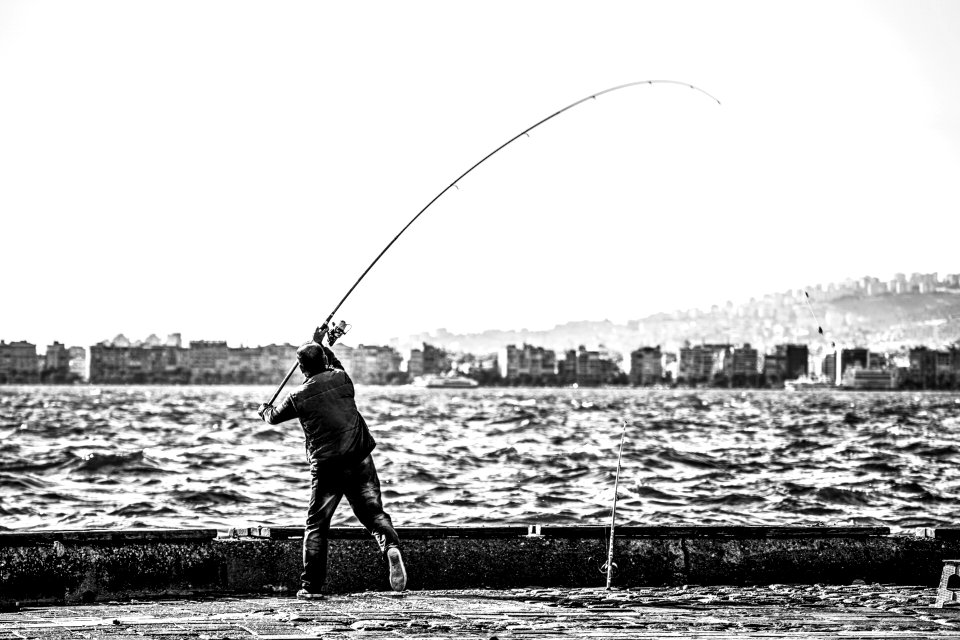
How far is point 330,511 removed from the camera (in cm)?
848

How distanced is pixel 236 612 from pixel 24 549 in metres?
1.58

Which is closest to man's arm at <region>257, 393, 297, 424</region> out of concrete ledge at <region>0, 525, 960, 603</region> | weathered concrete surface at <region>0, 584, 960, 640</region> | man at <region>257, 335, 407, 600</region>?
man at <region>257, 335, 407, 600</region>

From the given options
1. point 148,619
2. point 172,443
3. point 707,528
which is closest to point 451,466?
point 172,443

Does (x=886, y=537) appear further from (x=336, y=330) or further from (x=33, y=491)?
(x=33, y=491)

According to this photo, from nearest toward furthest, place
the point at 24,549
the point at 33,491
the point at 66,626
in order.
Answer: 1. the point at 66,626
2. the point at 24,549
3. the point at 33,491

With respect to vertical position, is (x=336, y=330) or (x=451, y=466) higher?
(x=336, y=330)

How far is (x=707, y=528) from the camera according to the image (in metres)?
9.52

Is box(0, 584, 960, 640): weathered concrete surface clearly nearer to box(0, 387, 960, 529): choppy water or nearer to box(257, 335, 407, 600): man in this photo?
box(257, 335, 407, 600): man

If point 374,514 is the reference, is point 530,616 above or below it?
below

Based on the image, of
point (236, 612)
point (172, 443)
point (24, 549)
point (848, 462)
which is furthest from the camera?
point (172, 443)

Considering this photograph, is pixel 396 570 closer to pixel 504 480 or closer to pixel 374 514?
pixel 374 514

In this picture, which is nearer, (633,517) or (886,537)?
(886,537)

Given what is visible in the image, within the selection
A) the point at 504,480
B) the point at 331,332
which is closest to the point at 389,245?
the point at 331,332

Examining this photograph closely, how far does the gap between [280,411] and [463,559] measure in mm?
1697
